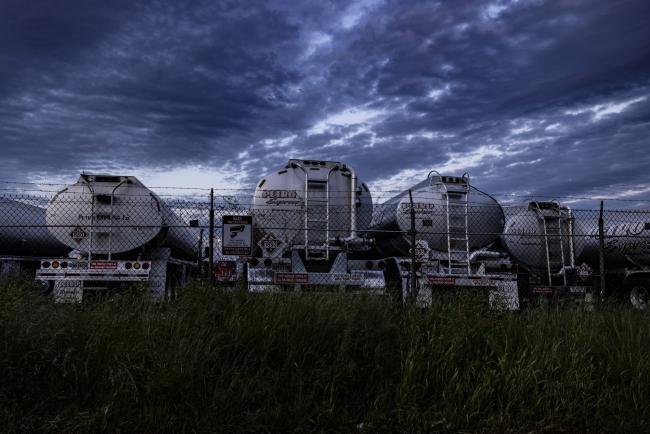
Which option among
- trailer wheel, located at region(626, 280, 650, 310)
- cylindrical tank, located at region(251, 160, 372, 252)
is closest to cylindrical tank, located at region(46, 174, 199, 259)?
cylindrical tank, located at region(251, 160, 372, 252)

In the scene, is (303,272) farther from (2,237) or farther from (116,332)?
(2,237)

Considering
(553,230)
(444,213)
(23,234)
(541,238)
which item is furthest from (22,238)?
(553,230)

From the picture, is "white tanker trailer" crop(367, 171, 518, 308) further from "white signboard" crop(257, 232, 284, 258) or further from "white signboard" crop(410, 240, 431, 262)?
"white signboard" crop(257, 232, 284, 258)

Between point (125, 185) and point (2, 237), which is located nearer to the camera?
point (125, 185)

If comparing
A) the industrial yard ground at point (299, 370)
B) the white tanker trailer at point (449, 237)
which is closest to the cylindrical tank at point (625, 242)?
the white tanker trailer at point (449, 237)

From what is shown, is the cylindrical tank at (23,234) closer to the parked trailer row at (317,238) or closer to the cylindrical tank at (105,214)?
the cylindrical tank at (105,214)

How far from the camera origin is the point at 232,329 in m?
5.54

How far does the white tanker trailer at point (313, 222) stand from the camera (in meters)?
11.0

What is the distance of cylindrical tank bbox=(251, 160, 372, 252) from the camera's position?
11352 mm

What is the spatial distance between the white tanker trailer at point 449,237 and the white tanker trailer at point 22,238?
9.35 metres

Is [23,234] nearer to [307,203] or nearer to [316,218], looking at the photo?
[307,203]

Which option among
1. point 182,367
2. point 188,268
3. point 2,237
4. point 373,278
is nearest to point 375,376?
point 182,367

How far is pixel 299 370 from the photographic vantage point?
5.17 m

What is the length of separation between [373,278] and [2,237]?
1091cm
